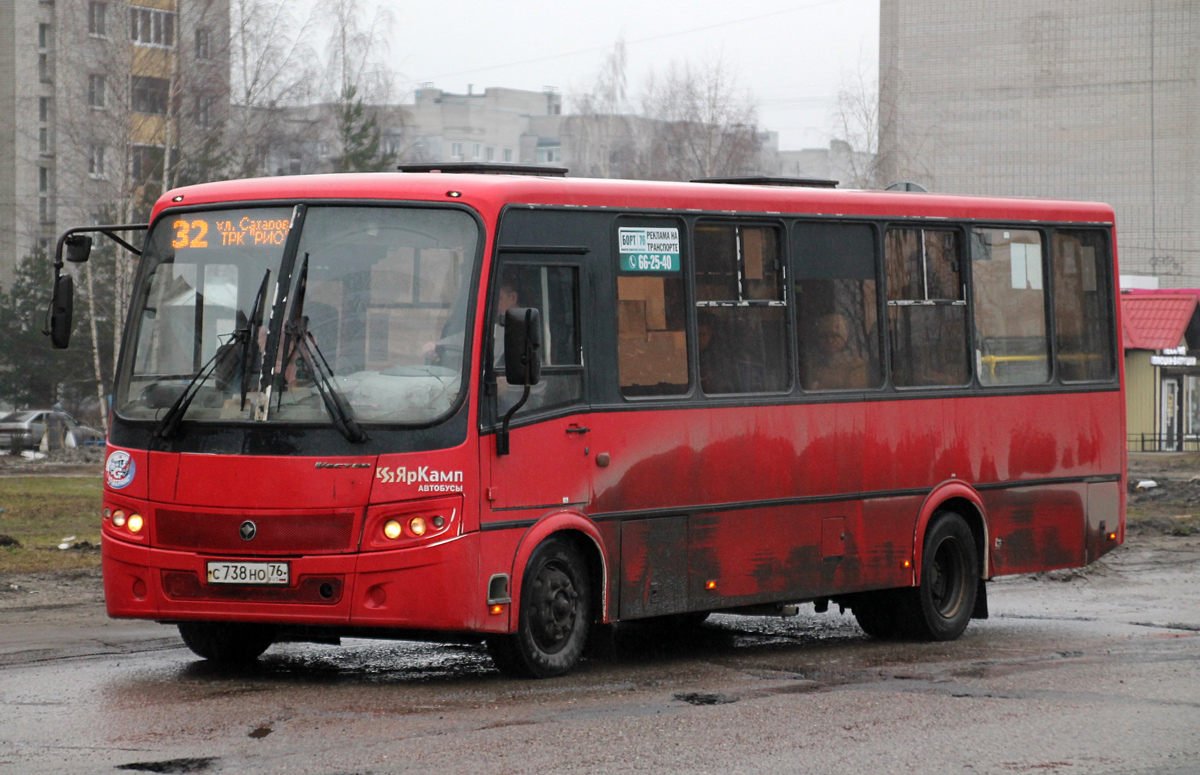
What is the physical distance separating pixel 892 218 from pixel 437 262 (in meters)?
4.09

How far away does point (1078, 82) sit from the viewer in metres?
71.1

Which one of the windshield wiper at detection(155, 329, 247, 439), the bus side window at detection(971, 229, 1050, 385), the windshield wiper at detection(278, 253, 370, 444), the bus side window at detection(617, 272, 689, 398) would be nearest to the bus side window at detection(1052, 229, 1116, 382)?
the bus side window at detection(971, 229, 1050, 385)

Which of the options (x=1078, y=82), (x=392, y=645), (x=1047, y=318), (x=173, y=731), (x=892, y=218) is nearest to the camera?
(x=173, y=731)

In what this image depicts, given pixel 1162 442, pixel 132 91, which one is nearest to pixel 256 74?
pixel 132 91

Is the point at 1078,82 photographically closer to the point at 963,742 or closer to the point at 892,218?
the point at 892,218

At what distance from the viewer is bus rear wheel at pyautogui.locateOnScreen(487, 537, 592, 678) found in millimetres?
9016

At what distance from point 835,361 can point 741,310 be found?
976 millimetres

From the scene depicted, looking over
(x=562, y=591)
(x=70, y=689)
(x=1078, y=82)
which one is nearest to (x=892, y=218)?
(x=562, y=591)

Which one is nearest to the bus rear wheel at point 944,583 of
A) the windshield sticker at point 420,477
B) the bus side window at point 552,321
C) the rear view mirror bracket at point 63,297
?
the bus side window at point 552,321

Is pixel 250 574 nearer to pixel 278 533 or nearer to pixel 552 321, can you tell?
pixel 278 533

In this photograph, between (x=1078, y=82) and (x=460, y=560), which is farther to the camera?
(x=1078, y=82)

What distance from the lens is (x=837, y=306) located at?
445 inches

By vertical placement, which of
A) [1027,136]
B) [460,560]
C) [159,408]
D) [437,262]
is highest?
[1027,136]

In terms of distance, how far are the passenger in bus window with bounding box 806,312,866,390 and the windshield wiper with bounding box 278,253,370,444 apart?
3516 millimetres
